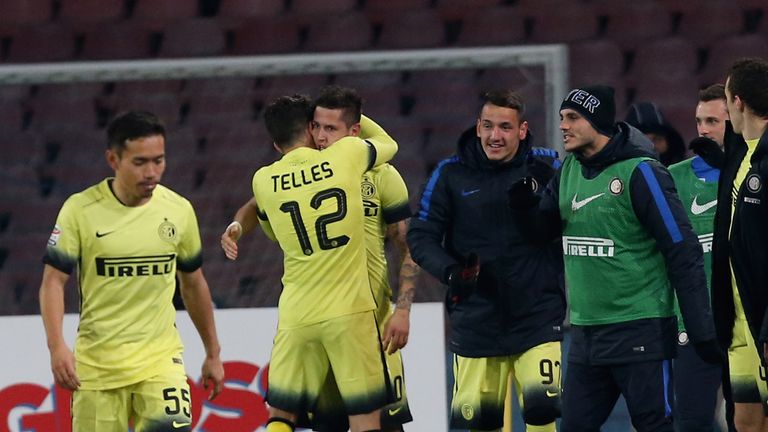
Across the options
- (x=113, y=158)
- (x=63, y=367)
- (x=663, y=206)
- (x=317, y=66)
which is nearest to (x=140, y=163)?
(x=113, y=158)

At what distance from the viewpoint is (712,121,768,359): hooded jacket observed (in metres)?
4.92

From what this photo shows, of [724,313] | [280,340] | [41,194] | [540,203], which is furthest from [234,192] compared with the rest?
[724,313]

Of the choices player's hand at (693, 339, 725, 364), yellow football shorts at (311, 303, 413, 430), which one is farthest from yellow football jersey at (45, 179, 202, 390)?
player's hand at (693, 339, 725, 364)

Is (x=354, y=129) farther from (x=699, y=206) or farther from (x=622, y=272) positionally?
(x=699, y=206)

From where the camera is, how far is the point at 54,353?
5.04 meters

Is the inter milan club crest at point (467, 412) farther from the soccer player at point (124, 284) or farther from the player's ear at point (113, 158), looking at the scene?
the player's ear at point (113, 158)

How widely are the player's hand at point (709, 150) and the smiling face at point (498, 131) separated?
974 millimetres

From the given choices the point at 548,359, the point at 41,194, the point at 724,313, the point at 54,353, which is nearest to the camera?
the point at 54,353

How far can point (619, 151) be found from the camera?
5.29 meters

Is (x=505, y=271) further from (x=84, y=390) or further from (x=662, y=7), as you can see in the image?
(x=662, y=7)

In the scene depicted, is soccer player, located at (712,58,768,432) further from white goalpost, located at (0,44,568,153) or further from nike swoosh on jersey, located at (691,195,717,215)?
white goalpost, located at (0,44,568,153)

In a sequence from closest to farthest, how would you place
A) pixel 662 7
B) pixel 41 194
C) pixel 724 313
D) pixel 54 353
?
pixel 54 353, pixel 724 313, pixel 41 194, pixel 662 7

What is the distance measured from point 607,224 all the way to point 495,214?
70cm

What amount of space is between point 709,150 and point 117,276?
2.73 meters
